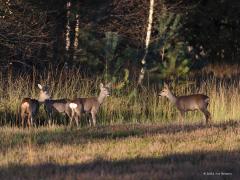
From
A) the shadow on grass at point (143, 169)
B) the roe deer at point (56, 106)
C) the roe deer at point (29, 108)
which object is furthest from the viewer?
the roe deer at point (56, 106)

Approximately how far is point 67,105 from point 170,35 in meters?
7.17

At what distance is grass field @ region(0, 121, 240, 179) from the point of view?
29.8 ft

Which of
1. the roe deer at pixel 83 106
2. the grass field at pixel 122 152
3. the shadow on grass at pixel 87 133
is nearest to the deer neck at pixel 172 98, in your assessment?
the roe deer at pixel 83 106

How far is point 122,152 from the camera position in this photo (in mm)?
10625

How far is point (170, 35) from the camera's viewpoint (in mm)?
22203

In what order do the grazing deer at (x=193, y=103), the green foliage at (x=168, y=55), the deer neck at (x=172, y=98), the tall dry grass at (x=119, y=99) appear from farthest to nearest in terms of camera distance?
1. the green foliage at (x=168, y=55)
2. the deer neck at (x=172, y=98)
3. the tall dry grass at (x=119, y=99)
4. the grazing deer at (x=193, y=103)

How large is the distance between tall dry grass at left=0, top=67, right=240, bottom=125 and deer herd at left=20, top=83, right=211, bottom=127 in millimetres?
436

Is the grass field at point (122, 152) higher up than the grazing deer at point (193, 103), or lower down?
lower down

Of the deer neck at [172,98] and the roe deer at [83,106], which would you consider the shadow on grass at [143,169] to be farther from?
the deer neck at [172,98]

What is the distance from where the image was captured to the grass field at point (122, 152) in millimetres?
9070

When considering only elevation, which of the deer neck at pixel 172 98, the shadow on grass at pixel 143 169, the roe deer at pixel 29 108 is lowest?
the shadow on grass at pixel 143 169

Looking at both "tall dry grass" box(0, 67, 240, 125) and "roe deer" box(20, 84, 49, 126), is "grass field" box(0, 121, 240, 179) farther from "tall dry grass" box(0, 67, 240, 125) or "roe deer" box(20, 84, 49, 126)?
"tall dry grass" box(0, 67, 240, 125)

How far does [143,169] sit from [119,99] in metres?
10.2

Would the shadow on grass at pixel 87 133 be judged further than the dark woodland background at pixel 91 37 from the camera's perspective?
No
